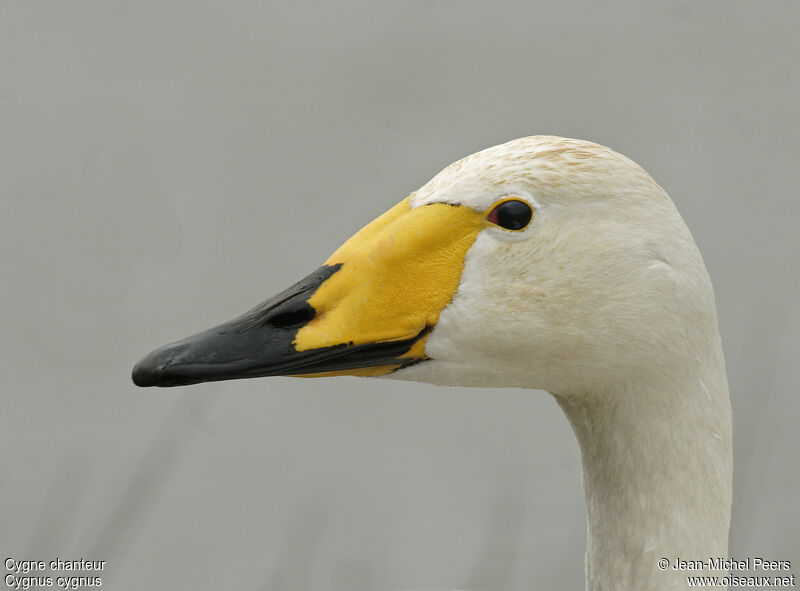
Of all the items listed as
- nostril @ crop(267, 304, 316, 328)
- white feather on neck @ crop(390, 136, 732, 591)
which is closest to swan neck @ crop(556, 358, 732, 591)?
white feather on neck @ crop(390, 136, 732, 591)

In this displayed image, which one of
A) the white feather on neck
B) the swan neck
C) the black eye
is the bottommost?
the swan neck

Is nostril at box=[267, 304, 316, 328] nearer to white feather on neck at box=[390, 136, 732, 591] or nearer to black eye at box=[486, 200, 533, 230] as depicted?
white feather on neck at box=[390, 136, 732, 591]

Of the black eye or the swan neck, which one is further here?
the swan neck

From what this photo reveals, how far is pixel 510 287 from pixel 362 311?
35cm

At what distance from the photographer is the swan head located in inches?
111

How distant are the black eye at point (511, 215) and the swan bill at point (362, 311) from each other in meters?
0.03

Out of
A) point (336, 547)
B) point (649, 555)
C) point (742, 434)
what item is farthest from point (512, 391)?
point (649, 555)

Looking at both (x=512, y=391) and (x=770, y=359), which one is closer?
(x=770, y=359)

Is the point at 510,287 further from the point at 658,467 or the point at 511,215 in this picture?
the point at 658,467

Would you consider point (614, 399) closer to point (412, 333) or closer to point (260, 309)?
point (412, 333)

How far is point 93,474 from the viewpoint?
A: 26.2ft

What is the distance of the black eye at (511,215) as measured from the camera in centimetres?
282

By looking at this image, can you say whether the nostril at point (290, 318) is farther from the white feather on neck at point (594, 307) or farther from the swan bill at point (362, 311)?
the white feather on neck at point (594, 307)

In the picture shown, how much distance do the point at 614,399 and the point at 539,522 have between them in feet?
16.4
